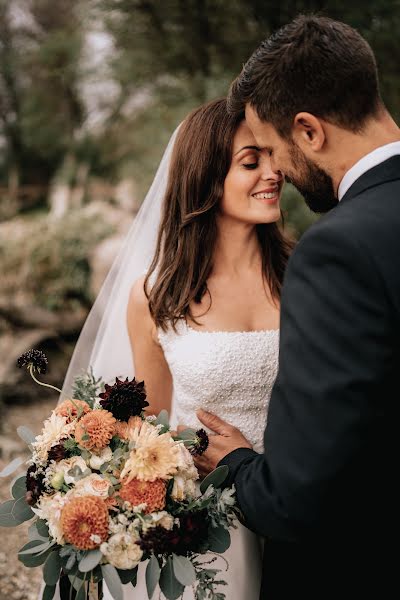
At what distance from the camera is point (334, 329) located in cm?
120

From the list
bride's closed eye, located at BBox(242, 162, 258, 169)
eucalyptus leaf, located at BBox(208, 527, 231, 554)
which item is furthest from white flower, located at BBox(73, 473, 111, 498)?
bride's closed eye, located at BBox(242, 162, 258, 169)

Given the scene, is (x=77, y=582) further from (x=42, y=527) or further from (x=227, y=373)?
(x=227, y=373)

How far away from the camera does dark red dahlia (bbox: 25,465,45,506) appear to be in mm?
1588

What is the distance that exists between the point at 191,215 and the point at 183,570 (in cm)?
139

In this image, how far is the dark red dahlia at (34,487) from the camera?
159cm

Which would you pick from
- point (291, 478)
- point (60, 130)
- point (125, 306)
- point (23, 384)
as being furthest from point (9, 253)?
point (60, 130)

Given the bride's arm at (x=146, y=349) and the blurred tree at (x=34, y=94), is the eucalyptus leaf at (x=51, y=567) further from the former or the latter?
the blurred tree at (x=34, y=94)

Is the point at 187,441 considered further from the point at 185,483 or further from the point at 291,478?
the point at 291,478

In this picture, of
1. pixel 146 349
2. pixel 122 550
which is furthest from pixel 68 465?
pixel 146 349

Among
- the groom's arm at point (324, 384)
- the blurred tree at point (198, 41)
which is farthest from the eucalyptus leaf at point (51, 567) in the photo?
the blurred tree at point (198, 41)

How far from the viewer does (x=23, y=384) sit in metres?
6.40

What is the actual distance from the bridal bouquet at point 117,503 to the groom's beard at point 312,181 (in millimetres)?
753

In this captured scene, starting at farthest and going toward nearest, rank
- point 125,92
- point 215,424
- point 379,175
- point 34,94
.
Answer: point 34,94 → point 125,92 → point 215,424 → point 379,175

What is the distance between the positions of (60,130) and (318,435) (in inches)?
558
